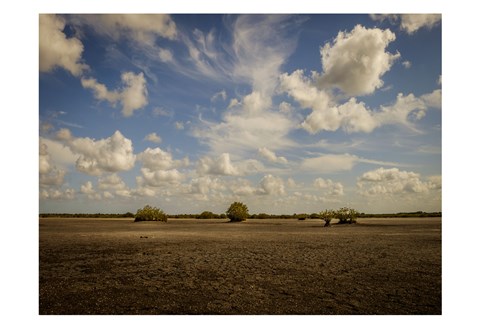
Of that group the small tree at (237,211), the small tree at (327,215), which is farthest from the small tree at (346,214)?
the small tree at (237,211)

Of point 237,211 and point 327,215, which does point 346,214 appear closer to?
point 327,215

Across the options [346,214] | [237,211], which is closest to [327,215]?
[346,214]

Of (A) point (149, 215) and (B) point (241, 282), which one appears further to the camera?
(A) point (149, 215)

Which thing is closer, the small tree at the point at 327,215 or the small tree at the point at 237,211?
the small tree at the point at 327,215

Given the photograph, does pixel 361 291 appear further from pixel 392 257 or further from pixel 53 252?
pixel 53 252

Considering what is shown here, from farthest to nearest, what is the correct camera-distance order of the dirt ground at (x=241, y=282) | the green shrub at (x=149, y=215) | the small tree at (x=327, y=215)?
the green shrub at (x=149, y=215) → the small tree at (x=327, y=215) → the dirt ground at (x=241, y=282)

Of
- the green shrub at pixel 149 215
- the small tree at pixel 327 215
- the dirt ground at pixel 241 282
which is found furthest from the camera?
the green shrub at pixel 149 215

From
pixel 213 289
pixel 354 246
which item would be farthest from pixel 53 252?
pixel 354 246

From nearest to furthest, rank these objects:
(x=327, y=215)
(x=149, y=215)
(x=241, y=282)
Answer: (x=241, y=282) < (x=327, y=215) < (x=149, y=215)

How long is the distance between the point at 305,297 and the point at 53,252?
10.9 metres

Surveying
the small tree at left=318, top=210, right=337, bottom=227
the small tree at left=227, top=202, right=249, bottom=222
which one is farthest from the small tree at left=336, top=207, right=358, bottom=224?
the small tree at left=227, top=202, right=249, bottom=222

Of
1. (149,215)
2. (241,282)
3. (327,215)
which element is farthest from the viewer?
(149,215)

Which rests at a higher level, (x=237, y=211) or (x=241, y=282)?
(x=241, y=282)

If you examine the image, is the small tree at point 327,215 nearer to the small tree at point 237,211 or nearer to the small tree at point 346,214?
the small tree at point 346,214
